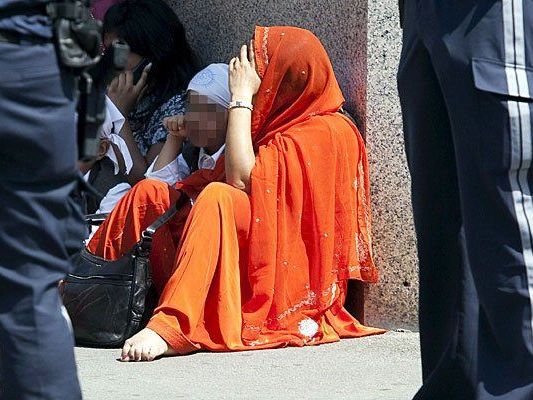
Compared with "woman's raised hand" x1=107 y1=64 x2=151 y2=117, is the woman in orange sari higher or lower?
lower

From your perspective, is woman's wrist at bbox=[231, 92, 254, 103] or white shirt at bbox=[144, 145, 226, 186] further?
white shirt at bbox=[144, 145, 226, 186]

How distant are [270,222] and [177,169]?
81 centimetres

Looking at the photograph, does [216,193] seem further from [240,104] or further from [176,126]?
[176,126]

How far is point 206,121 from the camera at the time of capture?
204 inches

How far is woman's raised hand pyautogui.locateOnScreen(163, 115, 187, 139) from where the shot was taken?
5.36m

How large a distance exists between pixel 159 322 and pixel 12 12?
2224 mm

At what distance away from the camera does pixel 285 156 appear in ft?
15.6

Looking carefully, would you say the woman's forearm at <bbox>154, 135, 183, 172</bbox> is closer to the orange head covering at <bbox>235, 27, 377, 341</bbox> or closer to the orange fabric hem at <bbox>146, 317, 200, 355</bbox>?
the orange head covering at <bbox>235, 27, 377, 341</bbox>

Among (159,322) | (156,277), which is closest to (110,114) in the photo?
(156,277)

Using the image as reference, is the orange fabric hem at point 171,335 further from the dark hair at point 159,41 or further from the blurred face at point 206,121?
the dark hair at point 159,41

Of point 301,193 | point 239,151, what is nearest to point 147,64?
point 239,151

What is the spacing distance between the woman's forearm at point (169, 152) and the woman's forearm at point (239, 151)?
2.15 ft

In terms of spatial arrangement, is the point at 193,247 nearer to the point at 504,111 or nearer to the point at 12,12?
the point at 504,111

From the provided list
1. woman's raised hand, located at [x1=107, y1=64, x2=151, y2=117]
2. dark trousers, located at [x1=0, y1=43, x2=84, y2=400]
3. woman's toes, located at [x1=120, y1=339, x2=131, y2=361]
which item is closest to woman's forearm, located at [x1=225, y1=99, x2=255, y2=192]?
woman's toes, located at [x1=120, y1=339, x2=131, y2=361]
